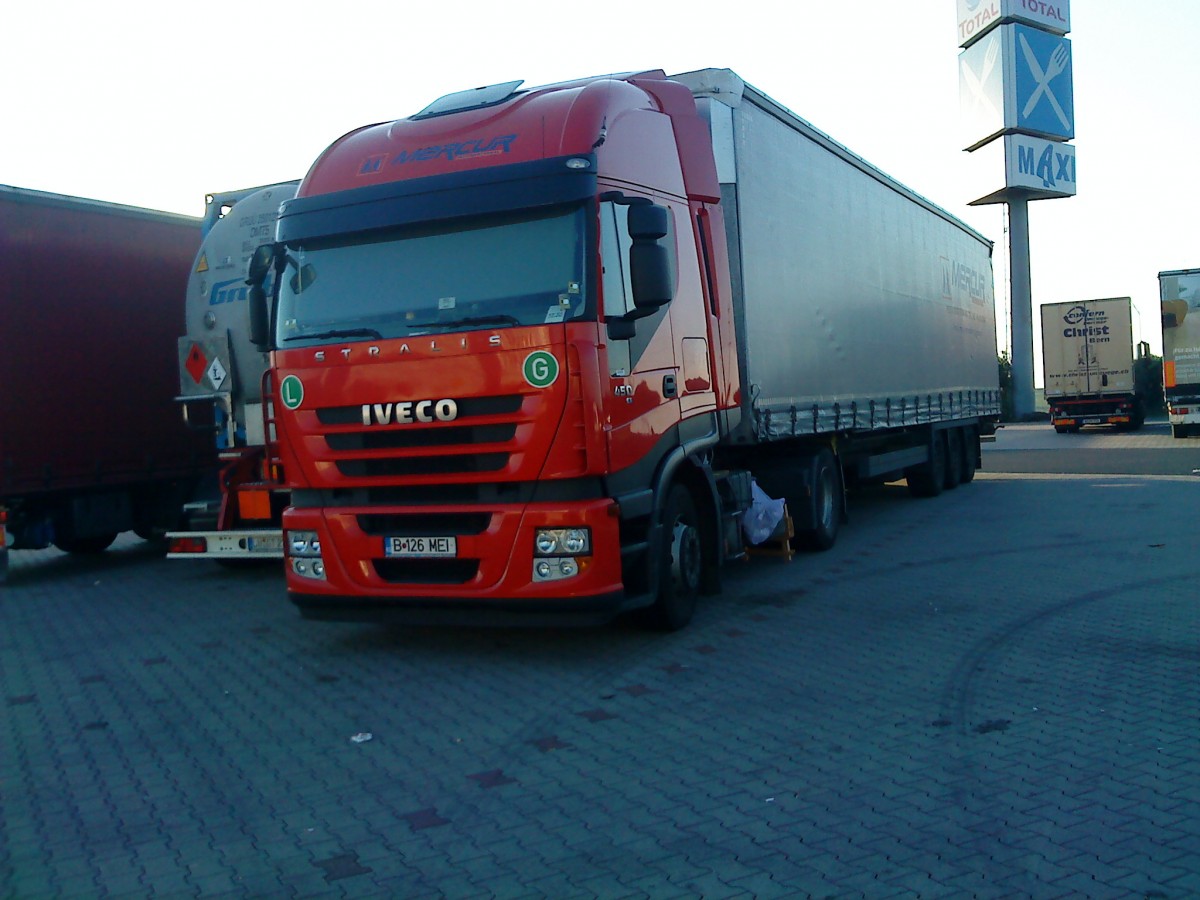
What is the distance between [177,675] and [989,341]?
1745cm

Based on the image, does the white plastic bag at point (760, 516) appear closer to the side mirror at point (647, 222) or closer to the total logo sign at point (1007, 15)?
the side mirror at point (647, 222)

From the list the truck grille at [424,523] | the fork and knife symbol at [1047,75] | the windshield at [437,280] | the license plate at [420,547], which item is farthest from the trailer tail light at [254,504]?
the fork and knife symbol at [1047,75]

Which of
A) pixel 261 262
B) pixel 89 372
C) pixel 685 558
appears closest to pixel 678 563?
pixel 685 558

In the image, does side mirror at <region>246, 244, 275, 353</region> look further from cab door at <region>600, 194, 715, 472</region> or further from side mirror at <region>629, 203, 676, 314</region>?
side mirror at <region>629, 203, 676, 314</region>

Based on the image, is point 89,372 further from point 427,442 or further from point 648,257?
point 648,257

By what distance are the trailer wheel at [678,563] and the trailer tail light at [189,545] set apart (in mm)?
4535

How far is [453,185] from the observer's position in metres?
6.97

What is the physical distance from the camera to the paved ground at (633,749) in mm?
4133

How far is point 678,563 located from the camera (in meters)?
7.86

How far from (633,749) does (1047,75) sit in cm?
4938

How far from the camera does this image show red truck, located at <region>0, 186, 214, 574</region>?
36.8ft

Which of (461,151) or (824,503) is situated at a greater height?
(461,151)

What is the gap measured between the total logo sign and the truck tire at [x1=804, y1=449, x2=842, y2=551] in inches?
1585

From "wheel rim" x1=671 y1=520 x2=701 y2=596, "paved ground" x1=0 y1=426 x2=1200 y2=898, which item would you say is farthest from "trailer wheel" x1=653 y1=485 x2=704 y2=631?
"paved ground" x1=0 y1=426 x2=1200 y2=898
